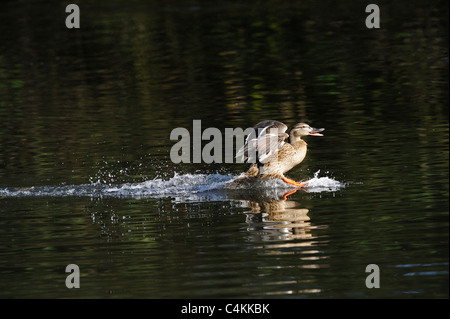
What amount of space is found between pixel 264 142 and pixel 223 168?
151 cm

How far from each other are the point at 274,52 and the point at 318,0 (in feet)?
34.6

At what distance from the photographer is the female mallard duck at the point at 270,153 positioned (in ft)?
41.8

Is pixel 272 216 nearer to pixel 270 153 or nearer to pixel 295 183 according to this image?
pixel 295 183

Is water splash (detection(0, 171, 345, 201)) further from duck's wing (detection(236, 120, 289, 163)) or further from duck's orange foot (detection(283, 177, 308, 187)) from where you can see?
duck's wing (detection(236, 120, 289, 163))

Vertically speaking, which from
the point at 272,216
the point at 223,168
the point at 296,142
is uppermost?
the point at 296,142

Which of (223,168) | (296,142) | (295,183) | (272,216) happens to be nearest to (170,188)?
(223,168)

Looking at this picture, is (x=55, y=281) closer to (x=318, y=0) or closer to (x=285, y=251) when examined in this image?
(x=285, y=251)

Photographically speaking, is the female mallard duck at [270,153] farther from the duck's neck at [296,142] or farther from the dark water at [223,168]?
the dark water at [223,168]

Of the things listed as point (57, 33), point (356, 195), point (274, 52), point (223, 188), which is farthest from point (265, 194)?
point (57, 33)

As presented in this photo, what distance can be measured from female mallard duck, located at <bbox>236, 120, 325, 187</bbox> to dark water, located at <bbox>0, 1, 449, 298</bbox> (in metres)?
0.37

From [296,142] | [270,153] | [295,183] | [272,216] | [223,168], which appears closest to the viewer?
[272,216]

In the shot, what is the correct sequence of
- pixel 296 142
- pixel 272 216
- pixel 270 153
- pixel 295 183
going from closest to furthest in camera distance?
pixel 272 216
pixel 295 183
pixel 270 153
pixel 296 142

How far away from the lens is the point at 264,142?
1277cm

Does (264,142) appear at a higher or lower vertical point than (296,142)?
lower
